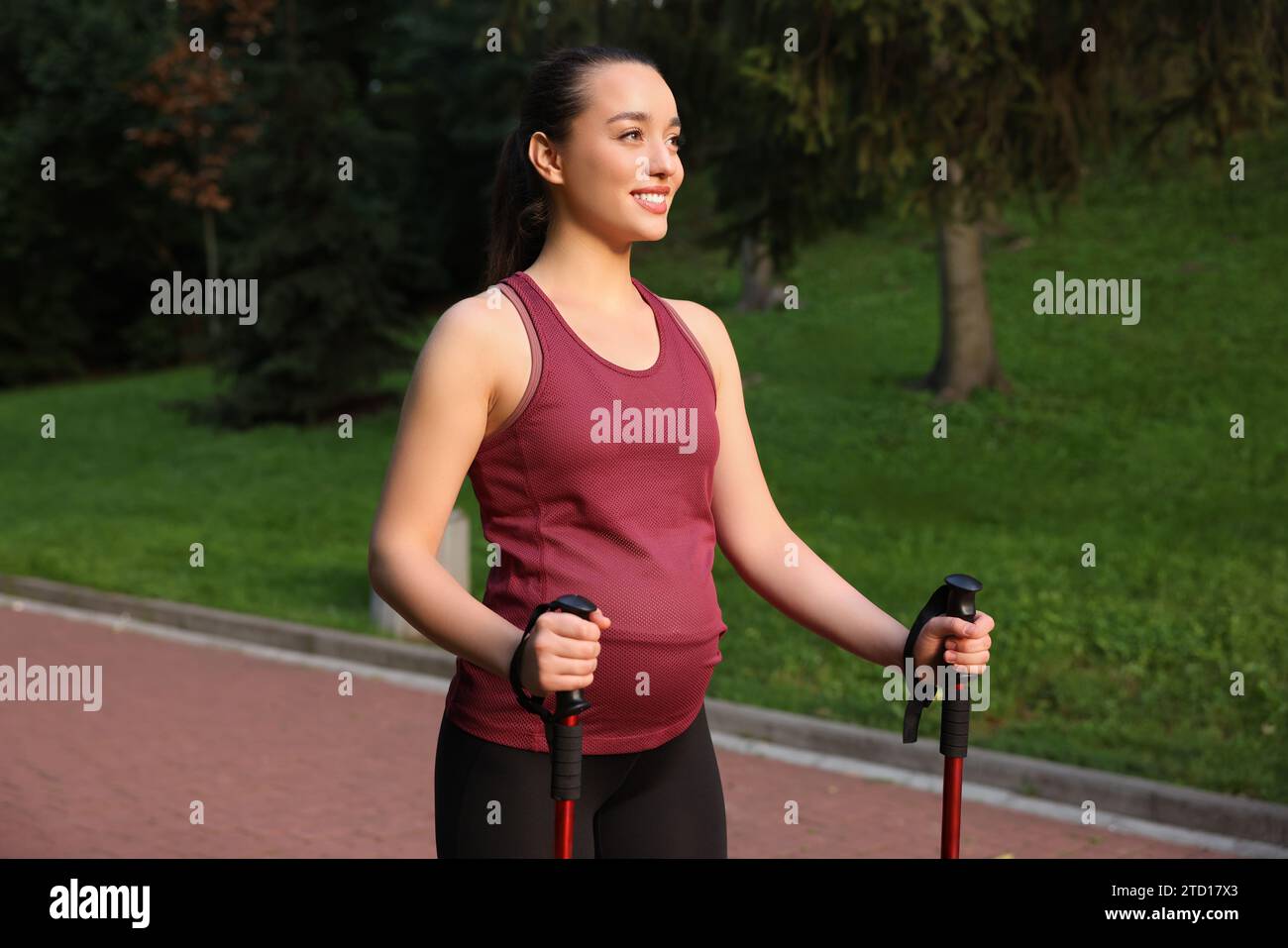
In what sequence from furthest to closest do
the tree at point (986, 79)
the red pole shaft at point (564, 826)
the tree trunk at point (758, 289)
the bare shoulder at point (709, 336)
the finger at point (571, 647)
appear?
the tree trunk at point (758, 289) < the tree at point (986, 79) < the bare shoulder at point (709, 336) < the red pole shaft at point (564, 826) < the finger at point (571, 647)

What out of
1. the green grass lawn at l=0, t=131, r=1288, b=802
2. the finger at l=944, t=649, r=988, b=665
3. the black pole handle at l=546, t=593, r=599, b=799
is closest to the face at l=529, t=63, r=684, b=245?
the black pole handle at l=546, t=593, r=599, b=799

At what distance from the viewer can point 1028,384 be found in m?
19.7

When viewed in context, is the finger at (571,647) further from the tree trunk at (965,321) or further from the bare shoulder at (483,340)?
the tree trunk at (965,321)

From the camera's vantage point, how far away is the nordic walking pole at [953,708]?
2.46m

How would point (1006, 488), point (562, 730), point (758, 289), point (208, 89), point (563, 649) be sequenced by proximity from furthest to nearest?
point (758, 289)
point (208, 89)
point (1006, 488)
point (562, 730)
point (563, 649)

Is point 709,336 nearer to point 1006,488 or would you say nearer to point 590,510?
point 590,510

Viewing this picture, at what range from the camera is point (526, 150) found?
9.36 feet

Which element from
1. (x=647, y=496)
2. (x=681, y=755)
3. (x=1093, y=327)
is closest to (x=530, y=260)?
(x=647, y=496)

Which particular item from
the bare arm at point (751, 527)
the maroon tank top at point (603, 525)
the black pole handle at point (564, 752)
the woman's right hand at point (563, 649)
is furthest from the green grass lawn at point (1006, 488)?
the woman's right hand at point (563, 649)

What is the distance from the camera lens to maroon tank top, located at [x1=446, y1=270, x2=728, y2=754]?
254 centimetres

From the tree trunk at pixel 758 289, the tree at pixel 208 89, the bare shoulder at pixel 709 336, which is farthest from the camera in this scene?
the tree trunk at pixel 758 289

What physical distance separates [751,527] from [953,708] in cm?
51

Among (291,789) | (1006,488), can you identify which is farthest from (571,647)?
(1006,488)

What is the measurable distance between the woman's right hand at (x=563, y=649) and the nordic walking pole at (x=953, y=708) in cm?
54
